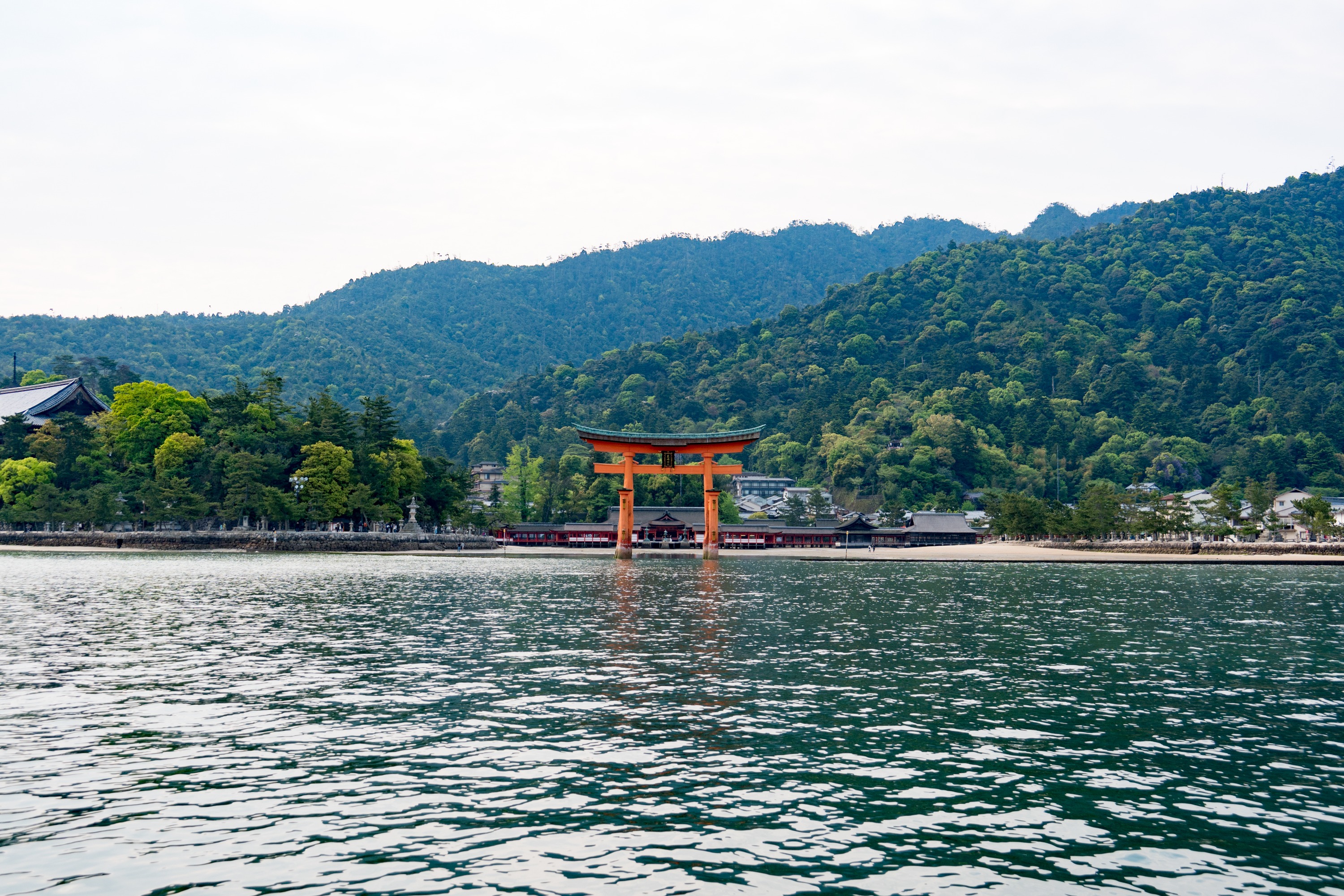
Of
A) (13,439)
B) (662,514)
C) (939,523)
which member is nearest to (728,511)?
(662,514)

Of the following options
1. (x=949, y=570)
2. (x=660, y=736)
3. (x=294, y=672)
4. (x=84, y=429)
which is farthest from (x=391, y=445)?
(x=660, y=736)

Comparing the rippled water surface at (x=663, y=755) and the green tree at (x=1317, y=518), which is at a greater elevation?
the green tree at (x=1317, y=518)

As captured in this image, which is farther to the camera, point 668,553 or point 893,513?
point 893,513

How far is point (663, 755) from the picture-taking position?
12383 mm

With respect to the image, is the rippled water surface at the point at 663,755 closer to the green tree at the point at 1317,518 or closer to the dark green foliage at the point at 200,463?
the dark green foliage at the point at 200,463

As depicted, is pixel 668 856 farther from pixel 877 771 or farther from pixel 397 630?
pixel 397 630

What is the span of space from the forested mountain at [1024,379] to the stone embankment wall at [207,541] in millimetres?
31294

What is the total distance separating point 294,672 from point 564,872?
39.2 feet

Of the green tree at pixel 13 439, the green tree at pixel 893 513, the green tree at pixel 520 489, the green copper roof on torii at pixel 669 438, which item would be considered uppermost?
the green tree at pixel 13 439

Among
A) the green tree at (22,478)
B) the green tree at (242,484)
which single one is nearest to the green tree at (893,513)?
the green tree at (242,484)

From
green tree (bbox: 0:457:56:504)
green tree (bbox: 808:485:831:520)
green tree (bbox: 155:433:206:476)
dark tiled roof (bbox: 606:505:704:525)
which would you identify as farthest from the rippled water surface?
green tree (bbox: 808:485:831:520)

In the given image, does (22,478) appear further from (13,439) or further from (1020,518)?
(1020,518)

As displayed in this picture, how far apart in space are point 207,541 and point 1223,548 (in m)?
77.8

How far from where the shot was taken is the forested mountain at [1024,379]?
12456 centimetres
